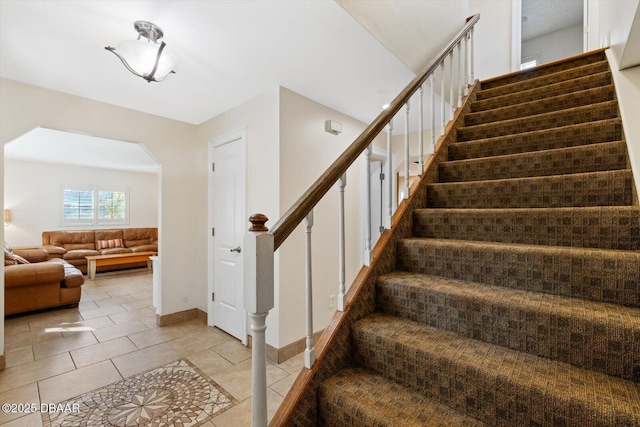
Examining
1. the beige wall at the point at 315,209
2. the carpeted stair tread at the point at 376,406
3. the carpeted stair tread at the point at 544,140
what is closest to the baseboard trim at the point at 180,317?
the beige wall at the point at 315,209

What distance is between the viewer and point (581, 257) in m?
1.11

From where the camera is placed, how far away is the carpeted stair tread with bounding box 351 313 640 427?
78cm

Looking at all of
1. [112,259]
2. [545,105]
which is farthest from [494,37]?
[112,259]

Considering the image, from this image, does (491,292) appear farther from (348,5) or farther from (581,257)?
(348,5)

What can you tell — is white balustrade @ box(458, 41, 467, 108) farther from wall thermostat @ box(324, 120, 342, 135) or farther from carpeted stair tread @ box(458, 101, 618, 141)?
wall thermostat @ box(324, 120, 342, 135)

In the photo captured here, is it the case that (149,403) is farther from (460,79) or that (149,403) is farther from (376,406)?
(460,79)

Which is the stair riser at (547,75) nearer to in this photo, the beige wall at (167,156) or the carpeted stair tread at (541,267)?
the carpeted stair tread at (541,267)

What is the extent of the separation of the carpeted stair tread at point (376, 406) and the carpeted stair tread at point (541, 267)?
0.61m

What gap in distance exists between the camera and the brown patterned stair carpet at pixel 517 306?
34.8 inches

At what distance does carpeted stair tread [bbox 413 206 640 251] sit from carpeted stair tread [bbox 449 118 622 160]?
732 millimetres

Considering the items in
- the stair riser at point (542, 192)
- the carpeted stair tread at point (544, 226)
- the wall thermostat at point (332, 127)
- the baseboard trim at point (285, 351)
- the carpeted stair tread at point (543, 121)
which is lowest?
the baseboard trim at point (285, 351)

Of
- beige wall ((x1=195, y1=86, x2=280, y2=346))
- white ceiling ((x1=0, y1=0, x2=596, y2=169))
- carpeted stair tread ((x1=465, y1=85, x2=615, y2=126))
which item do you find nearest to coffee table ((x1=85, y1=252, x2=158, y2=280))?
white ceiling ((x1=0, y1=0, x2=596, y2=169))

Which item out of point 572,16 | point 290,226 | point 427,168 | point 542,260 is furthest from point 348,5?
point 572,16

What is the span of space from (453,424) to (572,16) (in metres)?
7.15
